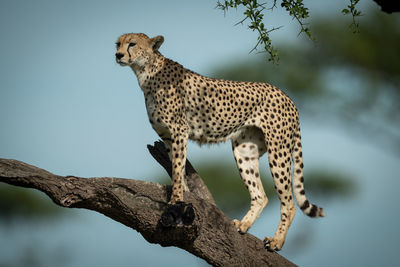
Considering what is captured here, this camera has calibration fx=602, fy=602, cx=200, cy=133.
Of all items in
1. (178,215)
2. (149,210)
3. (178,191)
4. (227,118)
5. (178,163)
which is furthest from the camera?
(227,118)

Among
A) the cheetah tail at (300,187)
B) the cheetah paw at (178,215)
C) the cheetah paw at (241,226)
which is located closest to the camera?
the cheetah paw at (178,215)

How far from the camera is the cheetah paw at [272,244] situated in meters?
5.02

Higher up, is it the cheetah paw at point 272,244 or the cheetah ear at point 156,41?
the cheetah ear at point 156,41

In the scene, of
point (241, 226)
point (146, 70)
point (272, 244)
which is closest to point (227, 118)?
point (146, 70)

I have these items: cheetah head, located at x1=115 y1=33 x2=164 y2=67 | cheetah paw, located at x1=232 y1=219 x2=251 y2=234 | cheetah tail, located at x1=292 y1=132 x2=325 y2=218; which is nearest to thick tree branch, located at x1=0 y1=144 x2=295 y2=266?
cheetah paw, located at x1=232 y1=219 x2=251 y2=234

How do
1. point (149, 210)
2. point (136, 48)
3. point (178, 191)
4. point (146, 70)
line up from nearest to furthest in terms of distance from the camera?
point (149, 210) → point (178, 191) → point (136, 48) → point (146, 70)

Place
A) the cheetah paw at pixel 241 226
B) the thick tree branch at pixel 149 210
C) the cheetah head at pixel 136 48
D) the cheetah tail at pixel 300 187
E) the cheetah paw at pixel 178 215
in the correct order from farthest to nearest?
1. the cheetah tail at pixel 300 187
2. the cheetah paw at pixel 241 226
3. the cheetah head at pixel 136 48
4. the cheetah paw at pixel 178 215
5. the thick tree branch at pixel 149 210

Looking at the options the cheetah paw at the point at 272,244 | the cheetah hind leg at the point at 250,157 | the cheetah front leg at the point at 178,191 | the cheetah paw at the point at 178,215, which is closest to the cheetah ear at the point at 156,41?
the cheetah front leg at the point at 178,191

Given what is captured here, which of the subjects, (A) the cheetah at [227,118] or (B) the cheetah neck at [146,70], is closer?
(A) the cheetah at [227,118]

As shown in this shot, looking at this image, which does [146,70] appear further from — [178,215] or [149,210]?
[178,215]

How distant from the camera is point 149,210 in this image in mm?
4438

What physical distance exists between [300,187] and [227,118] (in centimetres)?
95

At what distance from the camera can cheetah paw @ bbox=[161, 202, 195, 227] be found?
14.1 feet

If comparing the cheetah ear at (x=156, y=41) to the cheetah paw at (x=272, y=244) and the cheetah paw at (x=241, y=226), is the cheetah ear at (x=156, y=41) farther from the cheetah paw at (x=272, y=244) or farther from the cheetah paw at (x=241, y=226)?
the cheetah paw at (x=272, y=244)
